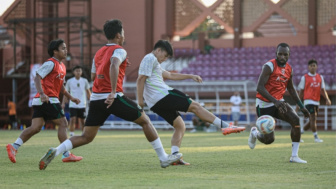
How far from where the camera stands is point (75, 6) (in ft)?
143

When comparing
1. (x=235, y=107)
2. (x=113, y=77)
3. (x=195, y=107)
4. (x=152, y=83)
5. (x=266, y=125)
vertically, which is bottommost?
(x=235, y=107)

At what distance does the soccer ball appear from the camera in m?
10.5

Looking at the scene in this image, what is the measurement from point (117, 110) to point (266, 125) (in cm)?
264

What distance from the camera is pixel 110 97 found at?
9.06 meters

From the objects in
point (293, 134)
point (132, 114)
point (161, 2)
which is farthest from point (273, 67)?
point (161, 2)

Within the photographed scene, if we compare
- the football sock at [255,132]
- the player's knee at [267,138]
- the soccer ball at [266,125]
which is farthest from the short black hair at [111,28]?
the football sock at [255,132]

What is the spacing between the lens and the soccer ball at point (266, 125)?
10533mm

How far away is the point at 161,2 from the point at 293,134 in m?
31.0

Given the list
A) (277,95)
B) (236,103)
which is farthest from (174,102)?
(236,103)

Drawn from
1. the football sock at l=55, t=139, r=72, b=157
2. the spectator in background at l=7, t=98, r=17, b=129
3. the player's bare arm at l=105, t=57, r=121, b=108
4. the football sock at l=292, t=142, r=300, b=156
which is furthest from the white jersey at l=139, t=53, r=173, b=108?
the spectator in background at l=7, t=98, r=17, b=129

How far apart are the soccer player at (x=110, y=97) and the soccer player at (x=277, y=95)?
2173mm

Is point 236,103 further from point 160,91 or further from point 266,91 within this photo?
point 160,91

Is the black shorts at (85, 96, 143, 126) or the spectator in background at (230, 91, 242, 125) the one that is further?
the spectator in background at (230, 91, 242, 125)

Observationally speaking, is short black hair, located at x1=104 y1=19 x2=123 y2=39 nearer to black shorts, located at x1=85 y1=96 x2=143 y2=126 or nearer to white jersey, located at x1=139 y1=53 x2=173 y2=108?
black shorts, located at x1=85 y1=96 x2=143 y2=126
